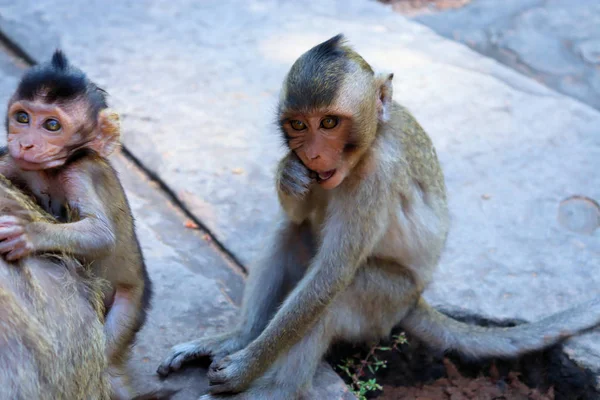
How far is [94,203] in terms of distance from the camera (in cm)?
351

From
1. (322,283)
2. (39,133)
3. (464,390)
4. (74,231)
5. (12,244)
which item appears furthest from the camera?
(464,390)

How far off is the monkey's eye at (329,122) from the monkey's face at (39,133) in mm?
1159

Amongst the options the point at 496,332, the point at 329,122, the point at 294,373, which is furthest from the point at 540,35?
the point at 294,373

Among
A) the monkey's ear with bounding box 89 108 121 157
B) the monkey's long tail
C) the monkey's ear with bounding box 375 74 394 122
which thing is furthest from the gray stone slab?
the monkey's ear with bounding box 89 108 121 157

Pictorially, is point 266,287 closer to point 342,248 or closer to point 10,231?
point 342,248

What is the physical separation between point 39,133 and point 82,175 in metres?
0.26

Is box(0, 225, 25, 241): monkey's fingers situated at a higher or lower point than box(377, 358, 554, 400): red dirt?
higher

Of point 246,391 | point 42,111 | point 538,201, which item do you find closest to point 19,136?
point 42,111

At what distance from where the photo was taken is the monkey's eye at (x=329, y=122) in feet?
12.7

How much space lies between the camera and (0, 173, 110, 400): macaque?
2.78 m

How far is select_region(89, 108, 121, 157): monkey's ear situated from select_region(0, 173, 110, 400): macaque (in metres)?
0.59

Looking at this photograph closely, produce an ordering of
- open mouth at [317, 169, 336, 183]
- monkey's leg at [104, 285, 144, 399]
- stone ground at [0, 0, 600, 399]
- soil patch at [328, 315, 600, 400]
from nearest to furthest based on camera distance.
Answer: monkey's leg at [104, 285, 144, 399], open mouth at [317, 169, 336, 183], soil patch at [328, 315, 600, 400], stone ground at [0, 0, 600, 399]

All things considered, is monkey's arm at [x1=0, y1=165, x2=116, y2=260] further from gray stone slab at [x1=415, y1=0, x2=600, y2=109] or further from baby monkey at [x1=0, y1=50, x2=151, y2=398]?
gray stone slab at [x1=415, y1=0, x2=600, y2=109]

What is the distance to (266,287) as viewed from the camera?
4.56 m
